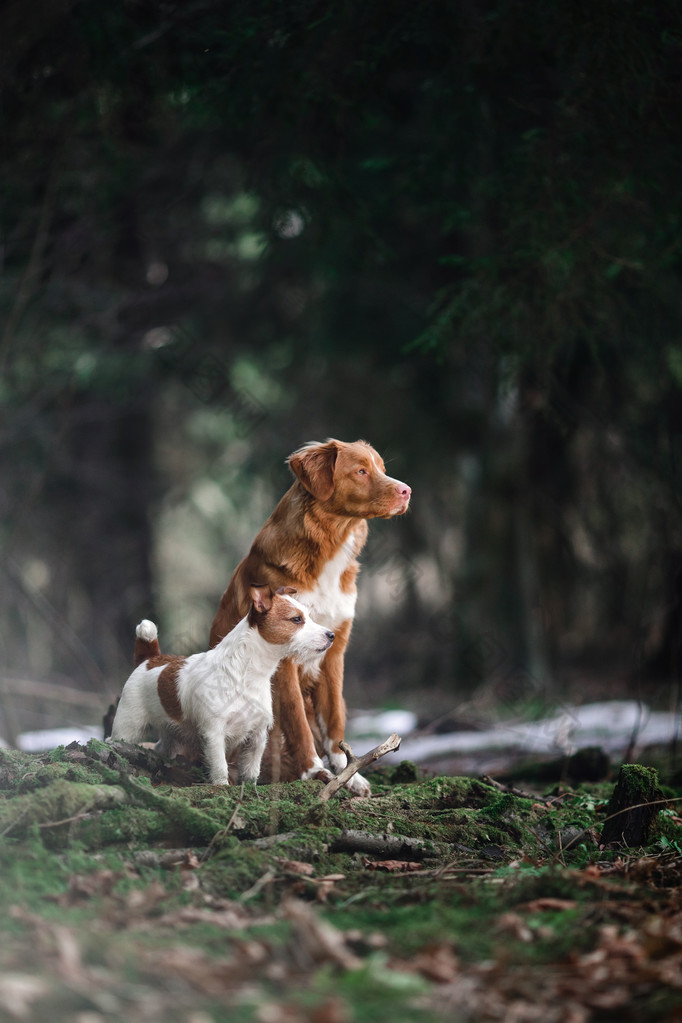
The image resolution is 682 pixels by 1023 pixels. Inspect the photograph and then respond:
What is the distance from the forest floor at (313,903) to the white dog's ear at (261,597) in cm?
89

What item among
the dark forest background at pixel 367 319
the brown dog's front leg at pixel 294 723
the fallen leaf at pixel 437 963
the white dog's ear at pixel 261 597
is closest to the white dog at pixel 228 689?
the white dog's ear at pixel 261 597

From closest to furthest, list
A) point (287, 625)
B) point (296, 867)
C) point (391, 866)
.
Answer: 1. point (296, 867)
2. point (391, 866)
3. point (287, 625)

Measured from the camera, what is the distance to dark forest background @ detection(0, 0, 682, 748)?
20.2ft

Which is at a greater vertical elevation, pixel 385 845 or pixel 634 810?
pixel 385 845

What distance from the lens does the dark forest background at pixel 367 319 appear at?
20.2ft

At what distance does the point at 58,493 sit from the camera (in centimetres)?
1602

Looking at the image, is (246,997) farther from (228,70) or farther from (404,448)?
(404,448)

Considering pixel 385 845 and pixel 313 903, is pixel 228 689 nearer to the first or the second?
pixel 385 845

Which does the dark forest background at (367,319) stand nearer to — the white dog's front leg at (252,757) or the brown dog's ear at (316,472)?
the brown dog's ear at (316,472)

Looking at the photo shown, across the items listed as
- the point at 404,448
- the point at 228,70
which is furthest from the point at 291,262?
the point at 228,70

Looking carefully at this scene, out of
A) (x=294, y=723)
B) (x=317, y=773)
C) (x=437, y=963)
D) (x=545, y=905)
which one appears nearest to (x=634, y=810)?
(x=545, y=905)

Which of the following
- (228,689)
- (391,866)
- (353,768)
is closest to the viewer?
(391,866)

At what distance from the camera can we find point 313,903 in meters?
3.41

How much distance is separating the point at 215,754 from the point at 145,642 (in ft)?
2.79
